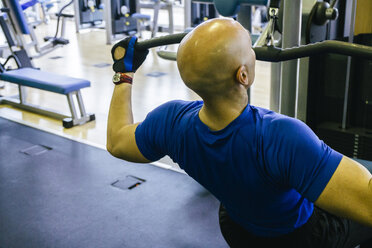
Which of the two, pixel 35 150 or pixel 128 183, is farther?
pixel 35 150

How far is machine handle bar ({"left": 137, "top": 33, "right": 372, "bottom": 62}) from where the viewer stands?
1.06 meters

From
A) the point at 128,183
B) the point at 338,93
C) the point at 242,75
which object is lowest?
the point at 128,183

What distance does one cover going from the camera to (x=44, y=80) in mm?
3598

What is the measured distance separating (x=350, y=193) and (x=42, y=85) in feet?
10.3

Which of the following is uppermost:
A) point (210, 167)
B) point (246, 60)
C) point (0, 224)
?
point (246, 60)

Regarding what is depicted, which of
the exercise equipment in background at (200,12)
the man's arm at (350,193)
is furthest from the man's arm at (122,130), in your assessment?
the exercise equipment in background at (200,12)

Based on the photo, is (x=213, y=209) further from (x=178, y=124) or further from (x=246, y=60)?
(x=246, y=60)

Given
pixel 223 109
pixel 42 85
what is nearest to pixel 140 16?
pixel 42 85

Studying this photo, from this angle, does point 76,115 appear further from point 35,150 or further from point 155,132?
point 155,132

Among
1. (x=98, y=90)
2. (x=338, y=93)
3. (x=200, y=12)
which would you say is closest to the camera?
(x=338, y=93)

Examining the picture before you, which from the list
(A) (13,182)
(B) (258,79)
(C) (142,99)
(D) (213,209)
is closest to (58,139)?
(A) (13,182)

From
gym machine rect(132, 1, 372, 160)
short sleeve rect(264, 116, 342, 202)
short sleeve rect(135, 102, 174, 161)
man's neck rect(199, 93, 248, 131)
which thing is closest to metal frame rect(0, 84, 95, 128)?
gym machine rect(132, 1, 372, 160)

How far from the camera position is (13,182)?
2.69 metres

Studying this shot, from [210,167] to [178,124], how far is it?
13 cm
